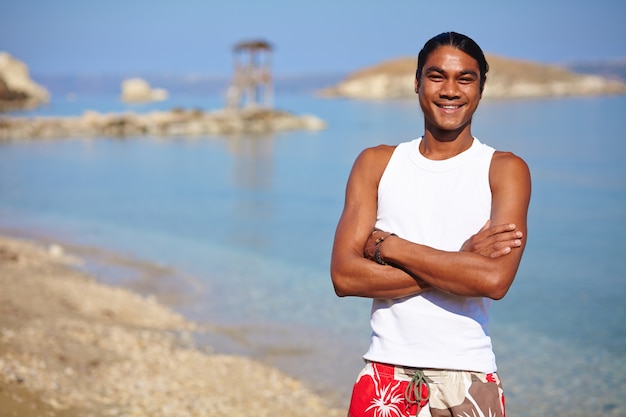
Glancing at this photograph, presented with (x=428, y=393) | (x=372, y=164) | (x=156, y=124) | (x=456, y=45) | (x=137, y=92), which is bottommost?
(x=428, y=393)

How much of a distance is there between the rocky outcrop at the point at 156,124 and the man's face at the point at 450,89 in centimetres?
4811

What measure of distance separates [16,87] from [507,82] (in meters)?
91.7

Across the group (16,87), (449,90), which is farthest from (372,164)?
(16,87)

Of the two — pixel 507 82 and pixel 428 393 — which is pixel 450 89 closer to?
pixel 428 393

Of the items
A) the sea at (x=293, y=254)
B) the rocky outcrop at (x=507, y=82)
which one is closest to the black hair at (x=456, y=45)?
the sea at (x=293, y=254)

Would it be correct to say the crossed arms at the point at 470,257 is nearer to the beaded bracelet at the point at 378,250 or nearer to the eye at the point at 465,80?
the beaded bracelet at the point at 378,250

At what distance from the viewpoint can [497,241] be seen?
2.35 m

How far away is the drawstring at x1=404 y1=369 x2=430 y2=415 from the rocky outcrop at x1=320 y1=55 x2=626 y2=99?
134 m

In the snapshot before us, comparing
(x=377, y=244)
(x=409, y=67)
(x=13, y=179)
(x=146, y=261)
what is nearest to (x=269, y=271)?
(x=146, y=261)

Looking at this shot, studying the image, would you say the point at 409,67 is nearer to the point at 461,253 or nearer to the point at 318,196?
the point at 318,196

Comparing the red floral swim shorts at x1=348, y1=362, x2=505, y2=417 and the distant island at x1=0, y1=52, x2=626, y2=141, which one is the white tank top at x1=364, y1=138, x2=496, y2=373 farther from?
the distant island at x1=0, y1=52, x2=626, y2=141

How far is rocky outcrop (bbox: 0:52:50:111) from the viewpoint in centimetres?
9200

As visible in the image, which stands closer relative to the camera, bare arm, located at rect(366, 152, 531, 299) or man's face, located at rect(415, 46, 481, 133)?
bare arm, located at rect(366, 152, 531, 299)

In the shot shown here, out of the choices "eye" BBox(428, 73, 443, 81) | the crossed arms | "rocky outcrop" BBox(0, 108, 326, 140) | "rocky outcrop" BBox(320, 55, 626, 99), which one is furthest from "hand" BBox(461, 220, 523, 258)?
"rocky outcrop" BBox(320, 55, 626, 99)
